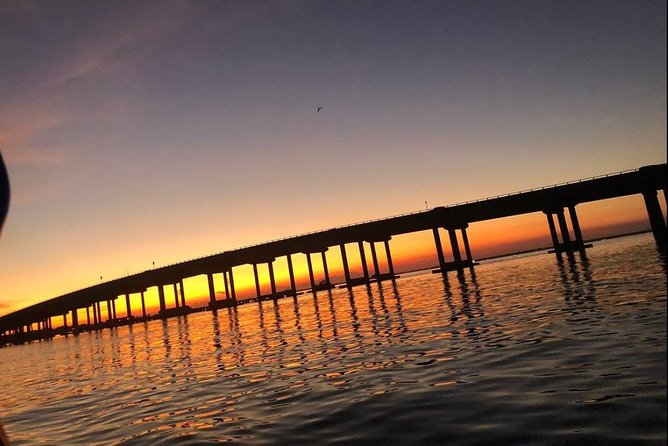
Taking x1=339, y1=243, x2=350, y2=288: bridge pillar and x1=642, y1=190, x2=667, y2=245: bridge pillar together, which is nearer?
x1=642, y1=190, x2=667, y2=245: bridge pillar

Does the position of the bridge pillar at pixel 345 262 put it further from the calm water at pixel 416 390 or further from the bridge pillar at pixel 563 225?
the calm water at pixel 416 390

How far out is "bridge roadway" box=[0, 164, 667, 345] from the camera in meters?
66.9

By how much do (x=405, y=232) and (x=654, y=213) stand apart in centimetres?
3863

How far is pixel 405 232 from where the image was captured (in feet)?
262

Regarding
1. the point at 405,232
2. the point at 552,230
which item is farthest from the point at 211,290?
the point at 552,230

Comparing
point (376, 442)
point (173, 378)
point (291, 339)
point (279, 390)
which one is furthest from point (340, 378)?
point (291, 339)

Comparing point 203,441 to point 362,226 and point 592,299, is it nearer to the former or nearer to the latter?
point 592,299

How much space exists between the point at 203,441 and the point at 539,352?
7318 millimetres

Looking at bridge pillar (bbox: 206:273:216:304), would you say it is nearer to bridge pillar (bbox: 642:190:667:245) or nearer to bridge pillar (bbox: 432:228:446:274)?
bridge pillar (bbox: 432:228:446:274)

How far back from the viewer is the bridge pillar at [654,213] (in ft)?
212

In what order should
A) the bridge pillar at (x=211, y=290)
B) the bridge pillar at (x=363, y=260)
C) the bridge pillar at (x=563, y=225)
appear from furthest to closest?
the bridge pillar at (x=211, y=290) < the bridge pillar at (x=363, y=260) < the bridge pillar at (x=563, y=225)

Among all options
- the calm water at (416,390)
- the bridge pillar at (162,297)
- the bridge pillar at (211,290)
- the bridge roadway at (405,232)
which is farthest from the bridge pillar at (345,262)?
the calm water at (416,390)

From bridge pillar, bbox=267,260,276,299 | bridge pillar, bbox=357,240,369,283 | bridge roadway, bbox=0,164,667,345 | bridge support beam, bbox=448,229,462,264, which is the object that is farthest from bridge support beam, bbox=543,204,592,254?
bridge pillar, bbox=267,260,276,299

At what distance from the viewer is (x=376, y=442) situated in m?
5.82
